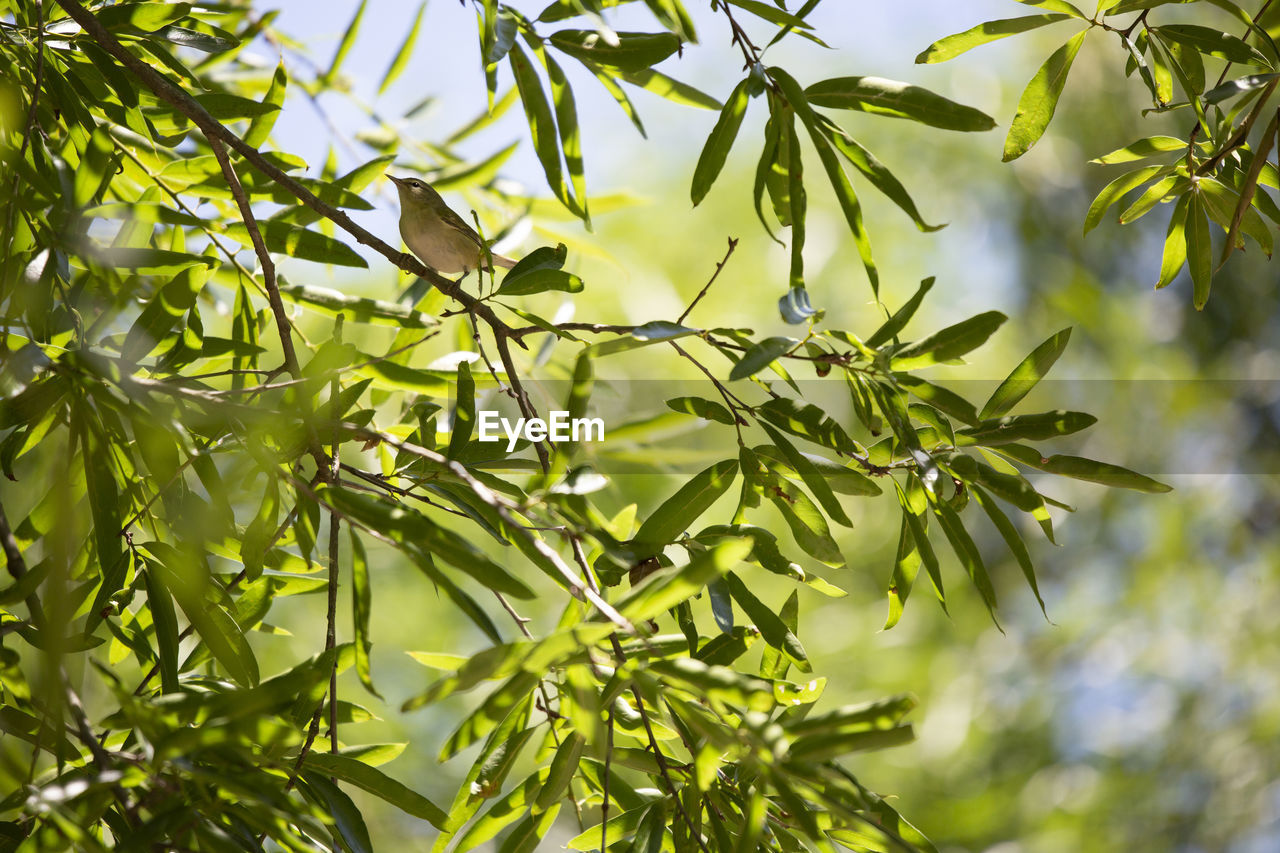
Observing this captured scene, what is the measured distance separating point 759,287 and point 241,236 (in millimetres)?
4047

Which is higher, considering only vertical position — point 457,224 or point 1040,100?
point 1040,100

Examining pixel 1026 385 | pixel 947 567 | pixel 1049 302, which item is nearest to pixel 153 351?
pixel 1026 385

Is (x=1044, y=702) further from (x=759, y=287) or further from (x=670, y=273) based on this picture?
Result: (x=670, y=273)

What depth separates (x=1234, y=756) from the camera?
159 inches

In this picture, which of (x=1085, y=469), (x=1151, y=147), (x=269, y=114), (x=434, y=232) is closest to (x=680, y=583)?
(x=1085, y=469)

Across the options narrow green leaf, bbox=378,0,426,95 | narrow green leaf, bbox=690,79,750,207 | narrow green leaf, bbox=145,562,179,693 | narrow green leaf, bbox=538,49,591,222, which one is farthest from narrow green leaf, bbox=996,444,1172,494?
narrow green leaf, bbox=378,0,426,95

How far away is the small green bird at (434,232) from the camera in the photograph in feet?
4.27

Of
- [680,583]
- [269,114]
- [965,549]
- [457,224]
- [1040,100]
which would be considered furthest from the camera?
[457,224]

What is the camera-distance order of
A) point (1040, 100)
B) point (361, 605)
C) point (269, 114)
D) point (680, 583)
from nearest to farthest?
point (680, 583)
point (361, 605)
point (1040, 100)
point (269, 114)

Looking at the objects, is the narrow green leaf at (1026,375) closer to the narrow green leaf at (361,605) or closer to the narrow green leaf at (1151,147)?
the narrow green leaf at (1151,147)

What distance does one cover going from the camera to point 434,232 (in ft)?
4.31

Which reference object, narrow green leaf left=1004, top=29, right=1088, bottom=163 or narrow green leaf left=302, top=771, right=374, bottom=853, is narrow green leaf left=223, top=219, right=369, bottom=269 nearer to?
narrow green leaf left=302, top=771, right=374, bottom=853

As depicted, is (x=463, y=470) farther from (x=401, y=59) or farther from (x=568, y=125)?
(x=401, y=59)

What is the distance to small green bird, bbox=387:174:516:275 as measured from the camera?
130 centimetres
